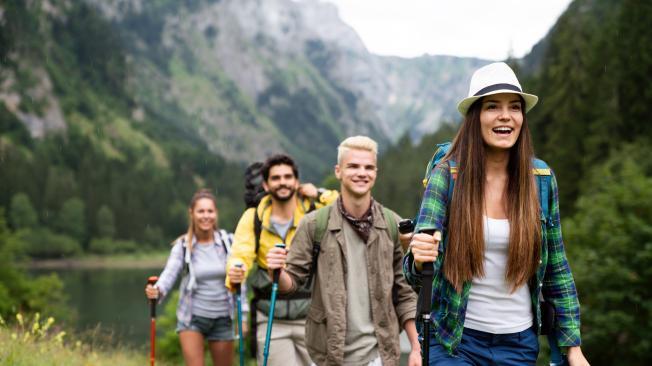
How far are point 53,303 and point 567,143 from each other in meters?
36.9

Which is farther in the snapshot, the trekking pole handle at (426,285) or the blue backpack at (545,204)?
the blue backpack at (545,204)

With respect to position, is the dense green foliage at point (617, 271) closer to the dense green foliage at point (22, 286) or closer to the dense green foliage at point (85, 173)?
the dense green foliage at point (22, 286)

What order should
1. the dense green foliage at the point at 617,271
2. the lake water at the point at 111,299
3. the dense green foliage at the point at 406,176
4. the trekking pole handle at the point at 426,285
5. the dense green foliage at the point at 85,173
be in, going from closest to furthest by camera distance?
the trekking pole handle at the point at 426,285
the dense green foliage at the point at 617,271
the lake water at the point at 111,299
the dense green foliage at the point at 406,176
the dense green foliage at the point at 85,173

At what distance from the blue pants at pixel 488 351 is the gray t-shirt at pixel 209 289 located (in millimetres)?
4587

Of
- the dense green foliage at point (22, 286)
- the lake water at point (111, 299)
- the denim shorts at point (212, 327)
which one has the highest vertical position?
the denim shorts at point (212, 327)

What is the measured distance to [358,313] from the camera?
5000 mm

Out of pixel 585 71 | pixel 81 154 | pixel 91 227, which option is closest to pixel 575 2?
pixel 585 71

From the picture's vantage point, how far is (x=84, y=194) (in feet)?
453

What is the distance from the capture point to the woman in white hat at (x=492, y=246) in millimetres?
3428

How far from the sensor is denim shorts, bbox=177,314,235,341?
25.3ft

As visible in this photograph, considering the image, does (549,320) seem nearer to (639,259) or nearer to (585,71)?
(639,259)

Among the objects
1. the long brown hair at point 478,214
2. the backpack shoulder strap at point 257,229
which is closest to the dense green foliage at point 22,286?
the backpack shoulder strap at point 257,229

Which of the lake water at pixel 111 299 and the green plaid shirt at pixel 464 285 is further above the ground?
the green plaid shirt at pixel 464 285

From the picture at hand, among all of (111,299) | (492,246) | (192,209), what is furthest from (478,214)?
(111,299)
